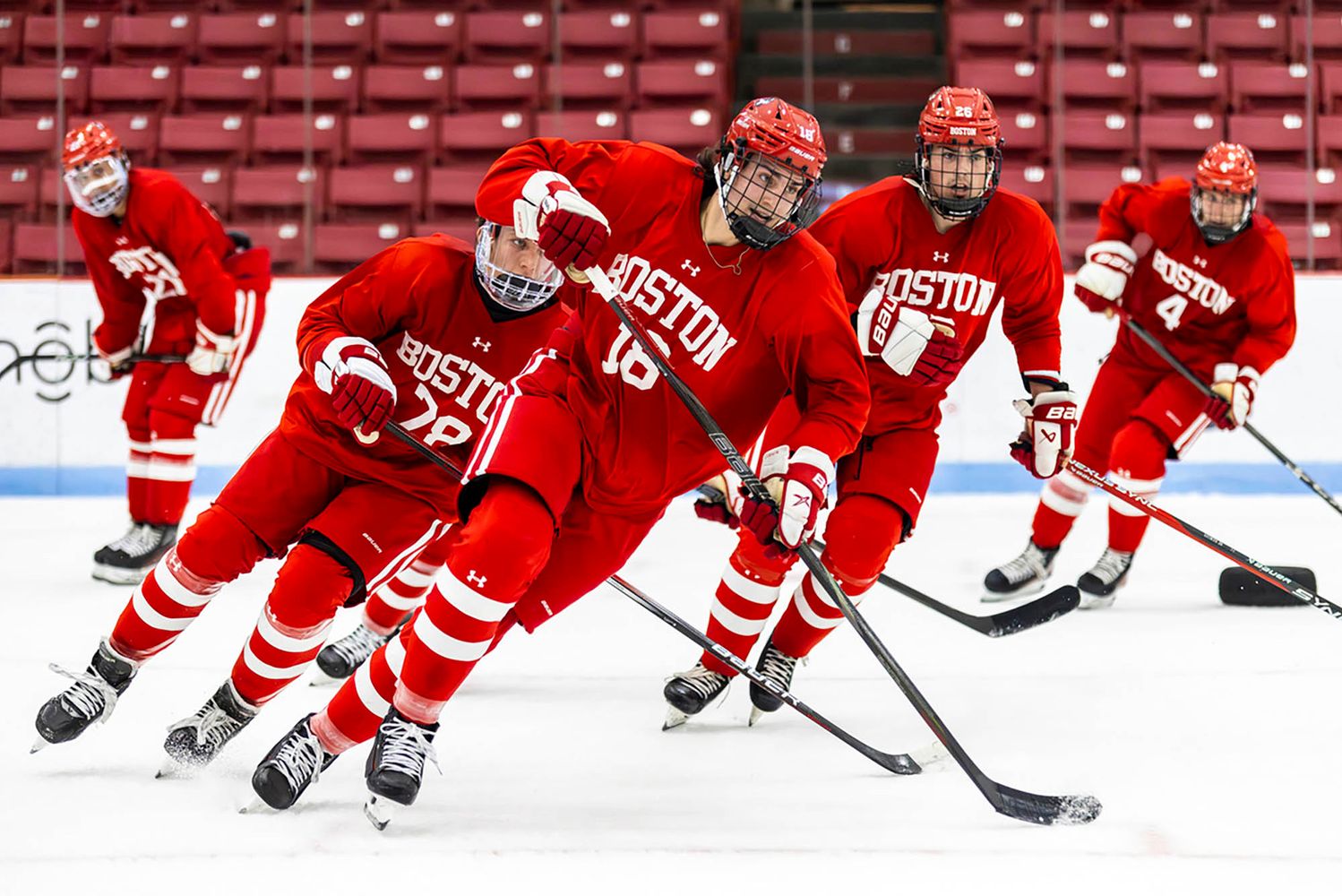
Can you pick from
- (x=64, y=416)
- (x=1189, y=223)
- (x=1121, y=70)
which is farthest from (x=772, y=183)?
(x=1121, y=70)

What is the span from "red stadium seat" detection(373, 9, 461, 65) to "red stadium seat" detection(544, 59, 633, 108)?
0.58 meters

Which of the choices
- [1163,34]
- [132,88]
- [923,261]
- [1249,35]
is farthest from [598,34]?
[923,261]

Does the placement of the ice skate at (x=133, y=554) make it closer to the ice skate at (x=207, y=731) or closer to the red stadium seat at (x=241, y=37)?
the ice skate at (x=207, y=731)

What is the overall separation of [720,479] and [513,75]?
4600 millimetres

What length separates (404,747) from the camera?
1963 millimetres

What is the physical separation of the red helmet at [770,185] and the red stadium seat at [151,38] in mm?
5376

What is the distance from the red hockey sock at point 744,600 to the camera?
8.79 feet

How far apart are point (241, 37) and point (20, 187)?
1276 millimetres

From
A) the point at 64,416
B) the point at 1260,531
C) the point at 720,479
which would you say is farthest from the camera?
the point at 64,416

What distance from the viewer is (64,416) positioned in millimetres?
6113

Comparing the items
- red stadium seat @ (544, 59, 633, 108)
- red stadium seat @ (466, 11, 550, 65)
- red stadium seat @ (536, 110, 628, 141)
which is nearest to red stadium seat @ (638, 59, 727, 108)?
red stadium seat @ (544, 59, 633, 108)

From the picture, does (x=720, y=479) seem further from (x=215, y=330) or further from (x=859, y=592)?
(x=215, y=330)

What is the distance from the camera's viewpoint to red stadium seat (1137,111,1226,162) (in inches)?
263

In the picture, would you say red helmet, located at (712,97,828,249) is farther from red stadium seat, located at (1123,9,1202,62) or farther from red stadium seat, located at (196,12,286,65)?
red stadium seat, located at (1123,9,1202,62)
